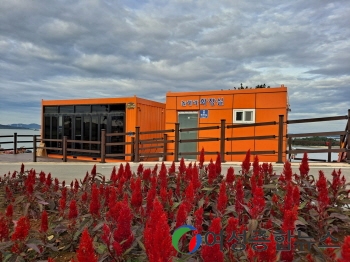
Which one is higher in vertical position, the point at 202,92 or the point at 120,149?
the point at 202,92

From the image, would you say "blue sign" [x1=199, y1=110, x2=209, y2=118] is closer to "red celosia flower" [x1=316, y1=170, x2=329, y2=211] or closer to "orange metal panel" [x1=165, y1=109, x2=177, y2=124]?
"orange metal panel" [x1=165, y1=109, x2=177, y2=124]

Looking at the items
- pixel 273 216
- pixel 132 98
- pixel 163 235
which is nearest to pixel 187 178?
pixel 273 216

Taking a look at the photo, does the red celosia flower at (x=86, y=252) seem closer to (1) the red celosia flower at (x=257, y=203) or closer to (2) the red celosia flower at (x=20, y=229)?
(2) the red celosia flower at (x=20, y=229)

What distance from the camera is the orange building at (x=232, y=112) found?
40.8 feet

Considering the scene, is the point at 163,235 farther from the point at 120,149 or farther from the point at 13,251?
the point at 120,149

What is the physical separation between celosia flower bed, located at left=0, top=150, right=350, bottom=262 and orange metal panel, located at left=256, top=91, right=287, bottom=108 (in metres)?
9.28

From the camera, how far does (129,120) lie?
1449cm

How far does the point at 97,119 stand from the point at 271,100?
8716 mm

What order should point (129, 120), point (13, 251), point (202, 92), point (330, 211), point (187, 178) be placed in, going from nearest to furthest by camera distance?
point (13, 251), point (330, 211), point (187, 178), point (202, 92), point (129, 120)

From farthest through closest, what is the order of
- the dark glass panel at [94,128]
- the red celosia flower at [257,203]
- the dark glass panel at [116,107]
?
the dark glass panel at [94,128] < the dark glass panel at [116,107] < the red celosia flower at [257,203]

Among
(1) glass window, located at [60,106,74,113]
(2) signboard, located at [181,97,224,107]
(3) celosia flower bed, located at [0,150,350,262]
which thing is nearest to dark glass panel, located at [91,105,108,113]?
(1) glass window, located at [60,106,74,113]

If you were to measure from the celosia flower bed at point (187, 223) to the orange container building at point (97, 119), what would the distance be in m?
10.5

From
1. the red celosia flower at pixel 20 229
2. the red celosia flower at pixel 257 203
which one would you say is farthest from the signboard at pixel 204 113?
the red celosia flower at pixel 20 229

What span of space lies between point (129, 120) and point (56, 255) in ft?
39.8
